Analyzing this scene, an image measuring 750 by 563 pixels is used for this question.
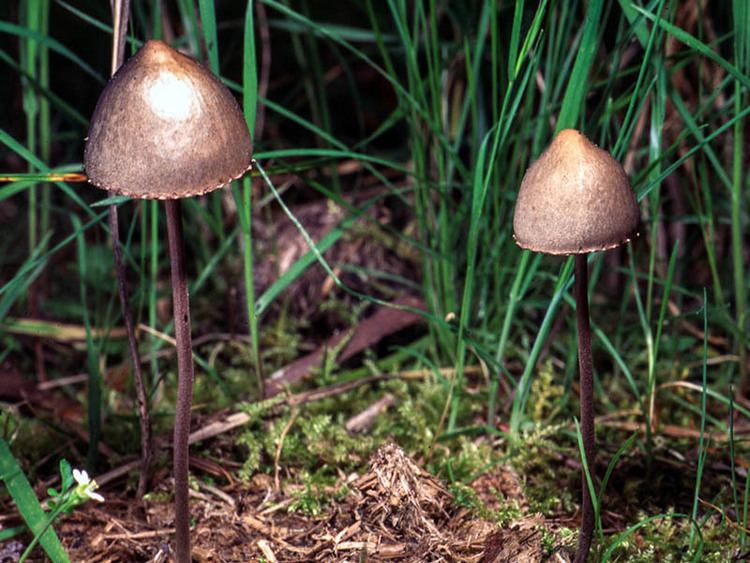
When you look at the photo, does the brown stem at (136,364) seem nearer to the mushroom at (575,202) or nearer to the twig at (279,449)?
the twig at (279,449)

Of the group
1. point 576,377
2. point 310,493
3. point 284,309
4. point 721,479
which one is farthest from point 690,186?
point 310,493

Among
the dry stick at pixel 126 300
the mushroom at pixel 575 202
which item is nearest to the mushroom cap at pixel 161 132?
the dry stick at pixel 126 300

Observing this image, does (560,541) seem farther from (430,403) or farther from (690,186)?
(690,186)

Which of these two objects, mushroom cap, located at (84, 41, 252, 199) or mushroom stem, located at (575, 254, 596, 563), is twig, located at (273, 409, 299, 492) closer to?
mushroom stem, located at (575, 254, 596, 563)

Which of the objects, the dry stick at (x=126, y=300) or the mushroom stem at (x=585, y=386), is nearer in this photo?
the mushroom stem at (x=585, y=386)

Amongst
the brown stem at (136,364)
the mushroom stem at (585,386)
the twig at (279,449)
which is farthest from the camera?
the twig at (279,449)
